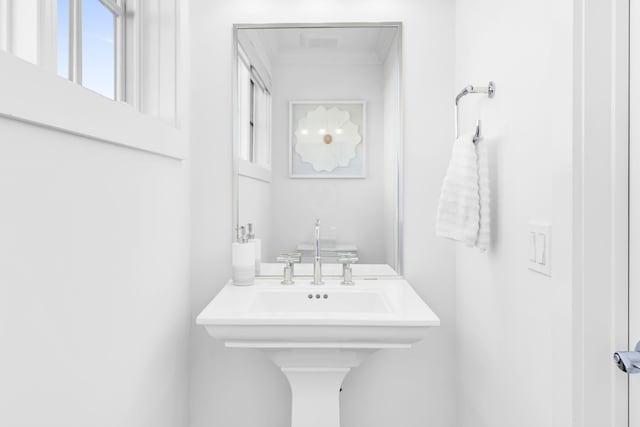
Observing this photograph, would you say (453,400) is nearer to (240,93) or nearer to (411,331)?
(411,331)

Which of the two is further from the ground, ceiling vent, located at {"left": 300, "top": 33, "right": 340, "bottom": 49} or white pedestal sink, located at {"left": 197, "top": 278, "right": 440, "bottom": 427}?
ceiling vent, located at {"left": 300, "top": 33, "right": 340, "bottom": 49}

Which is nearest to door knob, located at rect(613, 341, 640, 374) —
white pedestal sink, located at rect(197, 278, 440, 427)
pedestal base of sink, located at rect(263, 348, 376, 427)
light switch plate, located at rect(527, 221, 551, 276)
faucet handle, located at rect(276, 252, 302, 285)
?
light switch plate, located at rect(527, 221, 551, 276)

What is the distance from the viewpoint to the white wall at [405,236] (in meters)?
1.91

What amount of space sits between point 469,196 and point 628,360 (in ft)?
2.21

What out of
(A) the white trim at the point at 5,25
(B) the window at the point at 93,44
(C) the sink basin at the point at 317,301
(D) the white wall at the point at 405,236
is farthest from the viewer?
(D) the white wall at the point at 405,236

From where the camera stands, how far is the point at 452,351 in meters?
1.92

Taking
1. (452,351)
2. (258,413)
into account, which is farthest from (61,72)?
(452,351)

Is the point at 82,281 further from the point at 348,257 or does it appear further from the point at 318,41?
the point at 318,41

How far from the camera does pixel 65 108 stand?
3.07 ft

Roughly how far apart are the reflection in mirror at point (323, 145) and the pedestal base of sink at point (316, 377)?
46 cm

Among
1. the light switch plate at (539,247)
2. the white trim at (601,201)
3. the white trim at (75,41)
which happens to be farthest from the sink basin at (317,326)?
the white trim at (75,41)

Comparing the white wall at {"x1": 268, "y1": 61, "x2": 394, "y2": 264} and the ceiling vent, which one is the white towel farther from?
the ceiling vent

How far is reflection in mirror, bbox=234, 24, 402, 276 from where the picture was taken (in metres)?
1.93

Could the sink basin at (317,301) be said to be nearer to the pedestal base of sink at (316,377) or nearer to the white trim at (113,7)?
the pedestal base of sink at (316,377)
